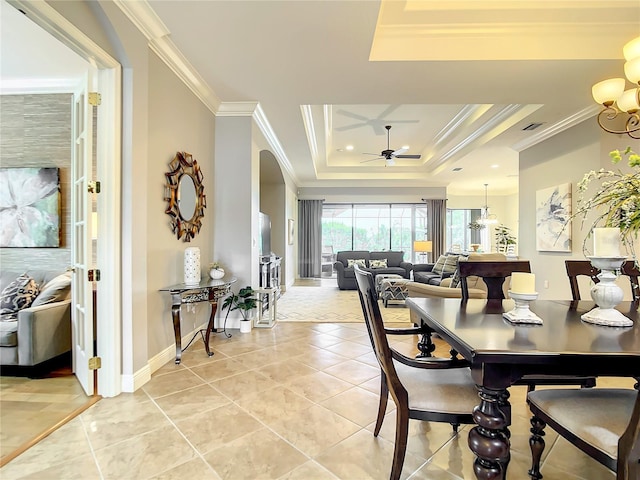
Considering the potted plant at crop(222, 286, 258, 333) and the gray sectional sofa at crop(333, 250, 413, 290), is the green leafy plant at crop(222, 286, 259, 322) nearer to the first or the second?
the potted plant at crop(222, 286, 258, 333)

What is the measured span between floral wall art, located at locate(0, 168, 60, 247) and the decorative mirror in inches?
51.2

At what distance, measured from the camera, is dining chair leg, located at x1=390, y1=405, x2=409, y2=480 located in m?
1.40

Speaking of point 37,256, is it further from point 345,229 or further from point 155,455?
point 345,229

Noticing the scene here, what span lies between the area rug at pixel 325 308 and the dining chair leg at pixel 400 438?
3.19m

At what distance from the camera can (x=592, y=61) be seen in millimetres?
2967

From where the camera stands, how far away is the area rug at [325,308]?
482cm

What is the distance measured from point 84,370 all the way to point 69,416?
1.34 feet

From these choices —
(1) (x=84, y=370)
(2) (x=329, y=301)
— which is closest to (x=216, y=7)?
→ (1) (x=84, y=370)

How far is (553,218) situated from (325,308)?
12.5ft

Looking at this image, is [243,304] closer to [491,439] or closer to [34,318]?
[34,318]

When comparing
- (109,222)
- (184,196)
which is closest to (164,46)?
(184,196)

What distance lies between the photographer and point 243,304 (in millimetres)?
3797

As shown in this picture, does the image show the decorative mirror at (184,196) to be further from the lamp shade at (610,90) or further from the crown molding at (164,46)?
the lamp shade at (610,90)

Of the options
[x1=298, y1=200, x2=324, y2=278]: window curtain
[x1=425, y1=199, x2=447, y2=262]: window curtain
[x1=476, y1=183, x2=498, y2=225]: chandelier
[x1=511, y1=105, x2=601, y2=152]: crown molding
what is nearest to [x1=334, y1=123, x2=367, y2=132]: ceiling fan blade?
[x1=511, y1=105, x2=601, y2=152]: crown molding
